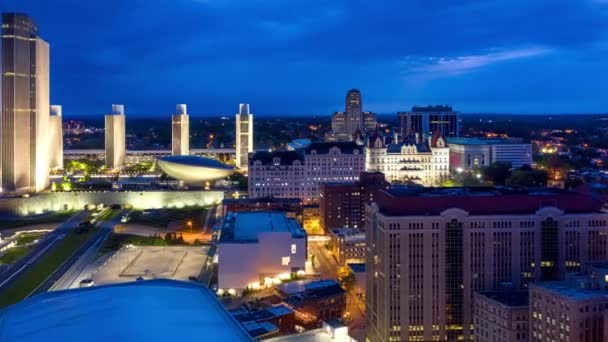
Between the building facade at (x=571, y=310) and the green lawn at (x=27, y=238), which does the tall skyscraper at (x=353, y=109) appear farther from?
the building facade at (x=571, y=310)

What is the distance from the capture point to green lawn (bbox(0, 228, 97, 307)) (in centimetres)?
3019

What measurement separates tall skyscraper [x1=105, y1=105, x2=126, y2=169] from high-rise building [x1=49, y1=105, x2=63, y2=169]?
15.0ft

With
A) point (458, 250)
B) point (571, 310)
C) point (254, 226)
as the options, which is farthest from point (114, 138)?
point (571, 310)

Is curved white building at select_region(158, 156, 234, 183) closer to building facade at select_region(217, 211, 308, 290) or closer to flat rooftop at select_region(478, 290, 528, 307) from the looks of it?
building facade at select_region(217, 211, 308, 290)

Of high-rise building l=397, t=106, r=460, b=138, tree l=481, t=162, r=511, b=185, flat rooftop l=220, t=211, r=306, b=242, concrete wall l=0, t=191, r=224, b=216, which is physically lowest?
flat rooftop l=220, t=211, r=306, b=242

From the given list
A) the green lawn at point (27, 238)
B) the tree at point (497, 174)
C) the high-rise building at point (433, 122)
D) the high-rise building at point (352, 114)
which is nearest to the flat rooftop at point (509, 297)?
the green lawn at point (27, 238)

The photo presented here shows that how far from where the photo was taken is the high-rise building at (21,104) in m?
54.1

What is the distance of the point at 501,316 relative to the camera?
72.8ft

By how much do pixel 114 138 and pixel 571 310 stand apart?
204ft

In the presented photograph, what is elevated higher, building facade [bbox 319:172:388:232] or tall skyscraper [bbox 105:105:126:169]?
tall skyscraper [bbox 105:105:126:169]

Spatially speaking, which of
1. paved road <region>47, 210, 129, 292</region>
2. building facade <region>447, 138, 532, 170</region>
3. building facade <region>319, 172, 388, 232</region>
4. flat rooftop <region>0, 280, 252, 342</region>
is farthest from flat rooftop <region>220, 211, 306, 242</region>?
building facade <region>447, 138, 532, 170</region>

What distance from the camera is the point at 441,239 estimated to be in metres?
26.1

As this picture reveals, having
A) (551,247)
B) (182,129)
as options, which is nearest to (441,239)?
(551,247)

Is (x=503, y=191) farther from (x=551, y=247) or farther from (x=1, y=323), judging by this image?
(x=1, y=323)
